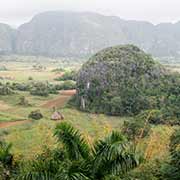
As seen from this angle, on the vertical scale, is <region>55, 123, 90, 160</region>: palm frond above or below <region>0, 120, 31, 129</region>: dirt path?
above

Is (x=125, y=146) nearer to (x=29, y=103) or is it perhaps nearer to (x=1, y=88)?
(x=29, y=103)

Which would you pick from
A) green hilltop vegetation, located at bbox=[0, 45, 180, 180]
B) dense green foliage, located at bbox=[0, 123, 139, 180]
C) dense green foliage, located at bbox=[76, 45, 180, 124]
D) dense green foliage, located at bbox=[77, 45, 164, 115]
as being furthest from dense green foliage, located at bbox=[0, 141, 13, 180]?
dense green foliage, located at bbox=[77, 45, 164, 115]

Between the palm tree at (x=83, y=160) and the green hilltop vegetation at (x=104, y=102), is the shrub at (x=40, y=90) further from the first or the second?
the palm tree at (x=83, y=160)

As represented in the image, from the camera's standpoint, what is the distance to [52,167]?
24.9 ft

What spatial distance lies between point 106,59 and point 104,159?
35.6 metres

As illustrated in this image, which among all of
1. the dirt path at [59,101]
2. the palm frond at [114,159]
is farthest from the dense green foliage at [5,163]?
the dirt path at [59,101]

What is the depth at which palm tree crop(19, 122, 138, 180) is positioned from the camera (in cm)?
734

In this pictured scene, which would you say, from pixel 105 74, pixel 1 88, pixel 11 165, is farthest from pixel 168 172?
pixel 1 88

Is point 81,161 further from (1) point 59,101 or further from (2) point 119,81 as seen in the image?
(1) point 59,101

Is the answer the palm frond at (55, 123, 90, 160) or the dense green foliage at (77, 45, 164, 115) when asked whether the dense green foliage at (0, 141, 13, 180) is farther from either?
the dense green foliage at (77, 45, 164, 115)

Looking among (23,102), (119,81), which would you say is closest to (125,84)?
(119,81)

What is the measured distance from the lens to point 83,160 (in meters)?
7.89

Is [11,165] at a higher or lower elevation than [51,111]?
higher

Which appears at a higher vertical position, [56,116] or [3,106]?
[56,116]
